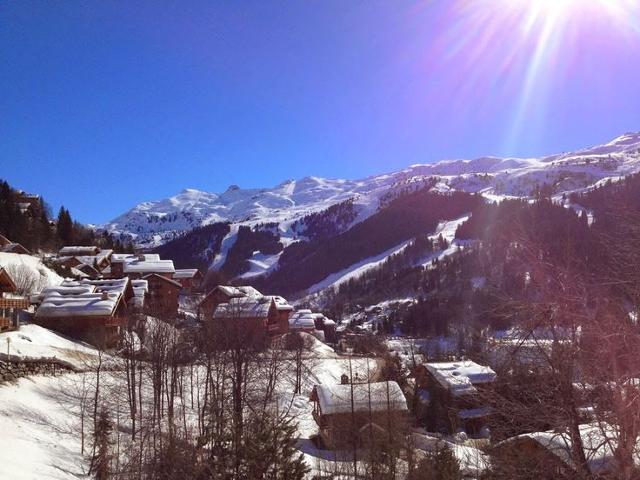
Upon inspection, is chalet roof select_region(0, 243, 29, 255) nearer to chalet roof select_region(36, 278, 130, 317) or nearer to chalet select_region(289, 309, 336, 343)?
chalet roof select_region(36, 278, 130, 317)

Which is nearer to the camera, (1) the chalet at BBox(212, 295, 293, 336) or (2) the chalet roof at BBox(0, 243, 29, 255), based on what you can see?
(1) the chalet at BBox(212, 295, 293, 336)

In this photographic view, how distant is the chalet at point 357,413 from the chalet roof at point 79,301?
21619 mm

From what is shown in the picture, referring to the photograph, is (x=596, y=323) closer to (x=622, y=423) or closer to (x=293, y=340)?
(x=622, y=423)

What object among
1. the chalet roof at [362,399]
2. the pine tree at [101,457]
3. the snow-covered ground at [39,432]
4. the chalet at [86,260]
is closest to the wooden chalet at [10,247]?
the chalet at [86,260]

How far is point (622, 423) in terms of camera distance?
691 centimetres

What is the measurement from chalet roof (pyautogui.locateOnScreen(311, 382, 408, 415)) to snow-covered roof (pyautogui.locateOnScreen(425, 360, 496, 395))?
27.8ft

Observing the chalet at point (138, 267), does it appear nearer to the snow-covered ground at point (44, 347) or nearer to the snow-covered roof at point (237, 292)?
the snow-covered roof at point (237, 292)

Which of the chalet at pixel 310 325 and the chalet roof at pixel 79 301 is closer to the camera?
the chalet roof at pixel 79 301

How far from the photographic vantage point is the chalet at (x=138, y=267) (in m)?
78.7

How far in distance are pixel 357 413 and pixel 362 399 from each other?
1.75m

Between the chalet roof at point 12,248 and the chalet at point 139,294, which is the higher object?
the chalet roof at point 12,248

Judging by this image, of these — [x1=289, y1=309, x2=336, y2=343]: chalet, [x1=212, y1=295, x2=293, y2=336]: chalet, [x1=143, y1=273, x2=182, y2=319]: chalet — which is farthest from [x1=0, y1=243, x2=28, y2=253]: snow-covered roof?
[x1=289, y1=309, x2=336, y2=343]: chalet

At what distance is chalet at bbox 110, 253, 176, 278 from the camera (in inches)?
3098

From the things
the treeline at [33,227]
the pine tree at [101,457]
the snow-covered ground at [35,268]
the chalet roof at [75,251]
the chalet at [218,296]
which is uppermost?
the treeline at [33,227]
